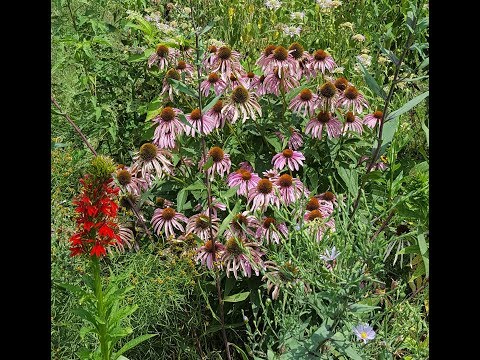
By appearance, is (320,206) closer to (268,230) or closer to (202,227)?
(268,230)

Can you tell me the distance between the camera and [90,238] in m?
1.31

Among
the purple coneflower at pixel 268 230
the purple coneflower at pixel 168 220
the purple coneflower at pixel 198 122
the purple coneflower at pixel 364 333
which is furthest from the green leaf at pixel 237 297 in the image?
the purple coneflower at pixel 198 122

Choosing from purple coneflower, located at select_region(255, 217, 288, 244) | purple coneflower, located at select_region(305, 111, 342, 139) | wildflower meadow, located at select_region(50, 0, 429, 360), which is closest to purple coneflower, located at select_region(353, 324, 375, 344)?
wildflower meadow, located at select_region(50, 0, 429, 360)

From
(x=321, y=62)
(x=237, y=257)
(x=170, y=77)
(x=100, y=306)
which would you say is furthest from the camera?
(x=321, y=62)

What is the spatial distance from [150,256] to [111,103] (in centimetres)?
83

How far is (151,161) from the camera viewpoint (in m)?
1.97

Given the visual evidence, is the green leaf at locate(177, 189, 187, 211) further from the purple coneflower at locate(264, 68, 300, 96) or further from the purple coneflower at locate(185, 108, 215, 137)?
the purple coneflower at locate(264, 68, 300, 96)

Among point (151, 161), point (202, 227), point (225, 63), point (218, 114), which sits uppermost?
point (225, 63)

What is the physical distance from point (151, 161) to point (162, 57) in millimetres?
431

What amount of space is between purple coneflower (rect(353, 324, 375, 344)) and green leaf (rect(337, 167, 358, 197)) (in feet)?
1.79

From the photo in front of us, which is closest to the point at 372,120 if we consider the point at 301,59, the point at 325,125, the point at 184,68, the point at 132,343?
the point at 325,125

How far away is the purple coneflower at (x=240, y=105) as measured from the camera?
199cm

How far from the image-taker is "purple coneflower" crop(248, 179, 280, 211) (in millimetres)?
1837
